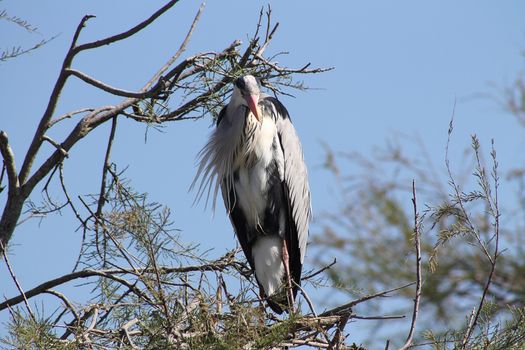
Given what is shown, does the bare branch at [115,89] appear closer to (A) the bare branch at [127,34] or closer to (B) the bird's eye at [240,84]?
(A) the bare branch at [127,34]

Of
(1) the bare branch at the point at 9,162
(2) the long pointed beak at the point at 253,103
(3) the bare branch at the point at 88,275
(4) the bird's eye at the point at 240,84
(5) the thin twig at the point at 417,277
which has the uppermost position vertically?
(4) the bird's eye at the point at 240,84

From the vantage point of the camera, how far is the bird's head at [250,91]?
4379mm

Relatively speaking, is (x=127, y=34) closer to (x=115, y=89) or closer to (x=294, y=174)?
(x=115, y=89)

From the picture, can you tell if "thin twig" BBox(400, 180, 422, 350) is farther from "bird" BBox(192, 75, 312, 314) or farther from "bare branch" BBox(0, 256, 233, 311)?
"bird" BBox(192, 75, 312, 314)

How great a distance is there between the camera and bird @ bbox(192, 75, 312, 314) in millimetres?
4500

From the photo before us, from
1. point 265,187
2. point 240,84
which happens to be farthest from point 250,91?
point 265,187

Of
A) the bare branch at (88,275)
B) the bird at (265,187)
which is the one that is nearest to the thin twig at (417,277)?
the bare branch at (88,275)

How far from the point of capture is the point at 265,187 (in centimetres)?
453

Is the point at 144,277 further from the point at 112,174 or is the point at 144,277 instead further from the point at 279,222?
the point at 279,222

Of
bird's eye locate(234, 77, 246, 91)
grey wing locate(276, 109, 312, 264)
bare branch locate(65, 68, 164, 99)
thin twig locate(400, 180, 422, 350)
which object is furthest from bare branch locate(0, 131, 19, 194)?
thin twig locate(400, 180, 422, 350)

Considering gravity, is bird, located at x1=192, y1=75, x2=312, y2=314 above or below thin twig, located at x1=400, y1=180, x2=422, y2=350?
above

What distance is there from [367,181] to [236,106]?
91 cm

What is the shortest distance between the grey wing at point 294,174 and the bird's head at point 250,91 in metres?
0.19

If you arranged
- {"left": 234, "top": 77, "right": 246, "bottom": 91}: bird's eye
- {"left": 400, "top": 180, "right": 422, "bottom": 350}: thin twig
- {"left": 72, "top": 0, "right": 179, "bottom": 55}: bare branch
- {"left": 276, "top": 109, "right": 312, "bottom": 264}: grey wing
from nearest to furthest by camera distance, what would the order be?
{"left": 400, "top": 180, "right": 422, "bottom": 350}: thin twig
{"left": 72, "top": 0, "right": 179, "bottom": 55}: bare branch
{"left": 234, "top": 77, "right": 246, "bottom": 91}: bird's eye
{"left": 276, "top": 109, "right": 312, "bottom": 264}: grey wing
